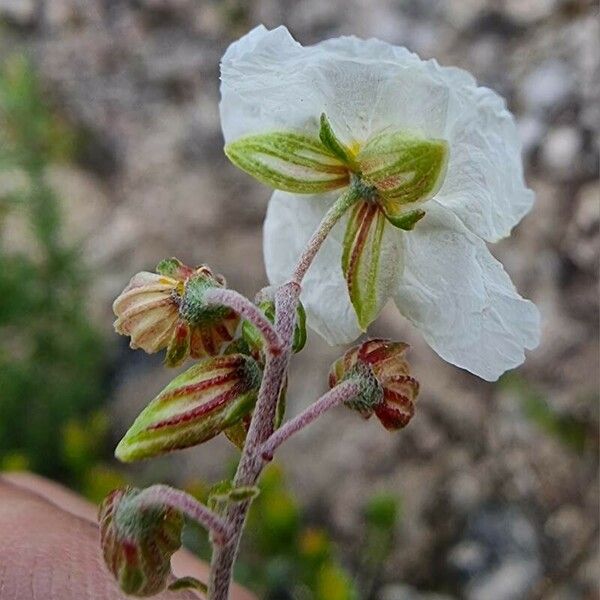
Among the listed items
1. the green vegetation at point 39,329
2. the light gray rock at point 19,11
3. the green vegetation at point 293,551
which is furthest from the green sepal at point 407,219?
the light gray rock at point 19,11

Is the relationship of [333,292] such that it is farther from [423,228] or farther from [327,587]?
[327,587]

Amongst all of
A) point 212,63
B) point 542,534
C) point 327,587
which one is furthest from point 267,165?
point 212,63

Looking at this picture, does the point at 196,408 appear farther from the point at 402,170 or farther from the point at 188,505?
the point at 402,170

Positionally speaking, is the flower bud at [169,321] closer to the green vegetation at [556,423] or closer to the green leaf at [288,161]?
the green leaf at [288,161]

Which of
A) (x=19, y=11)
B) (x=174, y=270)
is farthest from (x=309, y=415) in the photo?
(x=19, y=11)

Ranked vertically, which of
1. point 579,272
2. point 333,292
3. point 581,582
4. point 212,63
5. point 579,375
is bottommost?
point 581,582
